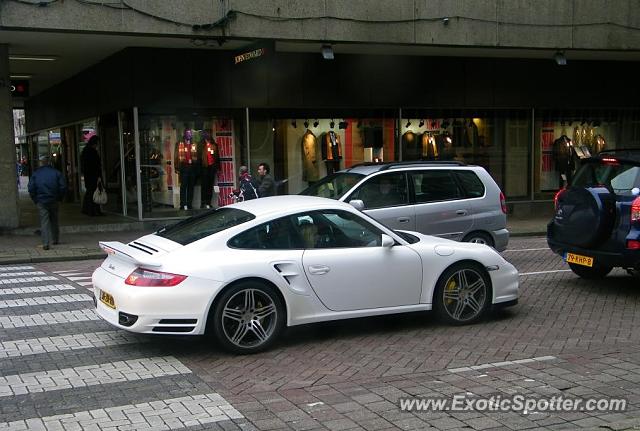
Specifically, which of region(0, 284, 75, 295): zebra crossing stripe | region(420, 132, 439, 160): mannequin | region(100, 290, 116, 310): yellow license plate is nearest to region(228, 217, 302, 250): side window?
region(100, 290, 116, 310): yellow license plate

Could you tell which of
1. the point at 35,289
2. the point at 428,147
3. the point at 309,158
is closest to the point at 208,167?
the point at 309,158

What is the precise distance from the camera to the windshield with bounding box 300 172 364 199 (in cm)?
1088

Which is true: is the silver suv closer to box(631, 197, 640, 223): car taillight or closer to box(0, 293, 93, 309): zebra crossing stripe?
box(631, 197, 640, 223): car taillight

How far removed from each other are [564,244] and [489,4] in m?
10.4

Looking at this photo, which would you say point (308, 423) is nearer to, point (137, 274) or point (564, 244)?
point (137, 274)

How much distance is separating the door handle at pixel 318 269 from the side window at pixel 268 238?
28cm

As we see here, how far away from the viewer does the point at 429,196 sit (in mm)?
11016

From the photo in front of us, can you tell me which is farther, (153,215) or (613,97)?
(613,97)

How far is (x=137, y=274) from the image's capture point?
243 inches

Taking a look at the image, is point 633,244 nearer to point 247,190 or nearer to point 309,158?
point 247,190

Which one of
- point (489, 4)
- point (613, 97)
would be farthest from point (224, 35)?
point (613, 97)

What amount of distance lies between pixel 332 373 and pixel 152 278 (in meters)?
1.80

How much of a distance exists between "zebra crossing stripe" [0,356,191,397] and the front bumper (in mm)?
299

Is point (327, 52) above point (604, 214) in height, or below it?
above
